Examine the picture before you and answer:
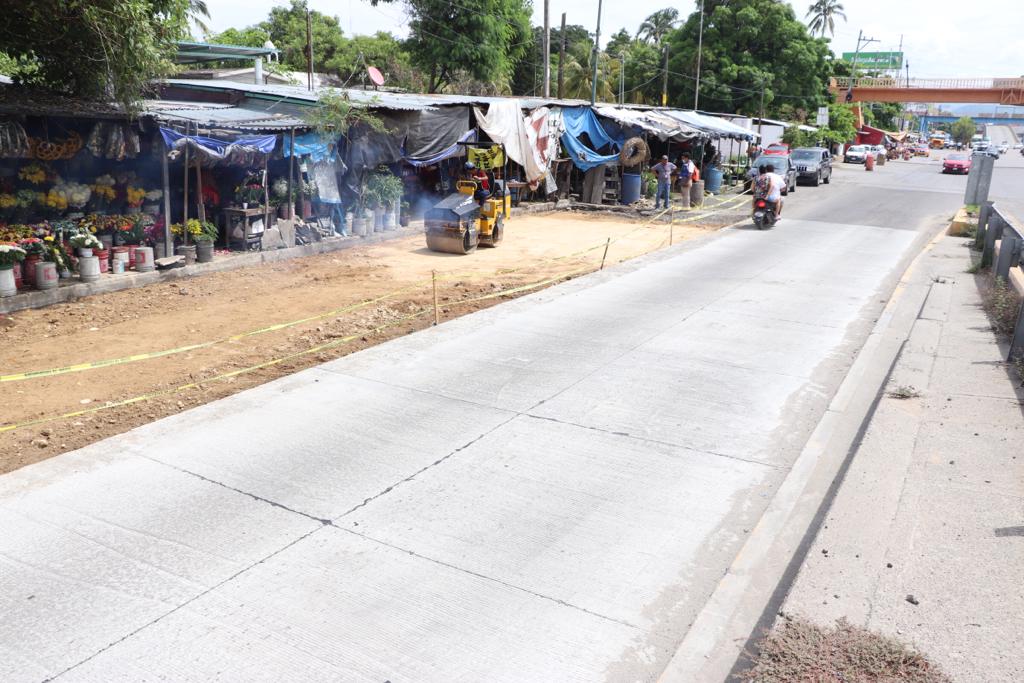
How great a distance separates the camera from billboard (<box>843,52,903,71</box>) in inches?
3735

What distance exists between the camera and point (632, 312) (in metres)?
12.9

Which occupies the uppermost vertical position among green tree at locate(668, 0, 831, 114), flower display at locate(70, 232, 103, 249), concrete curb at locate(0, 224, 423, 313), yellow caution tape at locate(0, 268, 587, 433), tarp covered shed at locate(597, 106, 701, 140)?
green tree at locate(668, 0, 831, 114)

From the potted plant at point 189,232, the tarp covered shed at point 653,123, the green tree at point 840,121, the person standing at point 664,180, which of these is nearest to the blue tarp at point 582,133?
the tarp covered shed at point 653,123

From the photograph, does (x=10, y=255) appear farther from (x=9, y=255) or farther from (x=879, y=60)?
(x=879, y=60)

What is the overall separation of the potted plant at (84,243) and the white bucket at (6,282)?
1.35 m

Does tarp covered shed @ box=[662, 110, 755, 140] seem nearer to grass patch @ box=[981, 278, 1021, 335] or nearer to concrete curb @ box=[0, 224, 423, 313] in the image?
concrete curb @ box=[0, 224, 423, 313]

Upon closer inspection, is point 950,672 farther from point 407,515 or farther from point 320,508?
point 320,508

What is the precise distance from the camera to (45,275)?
12797mm

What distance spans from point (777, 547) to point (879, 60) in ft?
346

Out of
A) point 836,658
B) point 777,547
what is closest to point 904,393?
point 777,547

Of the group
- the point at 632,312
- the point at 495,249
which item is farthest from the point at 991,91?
the point at 632,312

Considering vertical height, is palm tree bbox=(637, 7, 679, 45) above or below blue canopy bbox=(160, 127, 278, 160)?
above

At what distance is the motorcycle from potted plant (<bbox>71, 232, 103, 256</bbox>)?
16891 mm

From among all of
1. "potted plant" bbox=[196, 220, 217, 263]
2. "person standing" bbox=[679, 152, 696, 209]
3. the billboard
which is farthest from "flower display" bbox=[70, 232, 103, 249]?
the billboard
